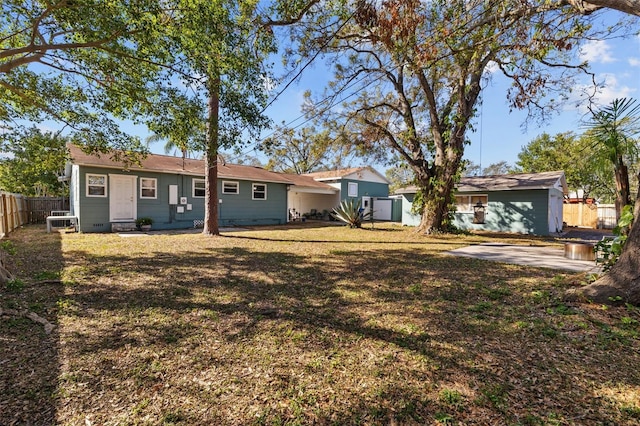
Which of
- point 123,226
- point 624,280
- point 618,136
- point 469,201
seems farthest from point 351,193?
point 624,280

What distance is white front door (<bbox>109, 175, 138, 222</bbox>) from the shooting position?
11609mm

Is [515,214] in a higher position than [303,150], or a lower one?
lower

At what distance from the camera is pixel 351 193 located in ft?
76.1

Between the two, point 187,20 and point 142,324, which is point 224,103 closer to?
point 187,20

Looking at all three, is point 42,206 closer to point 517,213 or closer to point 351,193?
point 351,193

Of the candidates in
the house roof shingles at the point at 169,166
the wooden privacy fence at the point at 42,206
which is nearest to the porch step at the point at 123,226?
the house roof shingles at the point at 169,166

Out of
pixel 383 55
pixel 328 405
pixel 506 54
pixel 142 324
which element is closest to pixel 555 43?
pixel 506 54

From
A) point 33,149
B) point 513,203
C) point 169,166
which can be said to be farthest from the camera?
point 513,203

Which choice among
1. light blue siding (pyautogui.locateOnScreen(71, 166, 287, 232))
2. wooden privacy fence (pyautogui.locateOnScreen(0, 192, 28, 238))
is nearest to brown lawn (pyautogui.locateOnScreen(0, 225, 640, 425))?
wooden privacy fence (pyautogui.locateOnScreen(0, 192, 28, 238))

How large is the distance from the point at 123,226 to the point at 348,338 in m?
11.8

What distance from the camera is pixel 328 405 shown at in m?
2.11

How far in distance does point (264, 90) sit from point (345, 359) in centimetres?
573

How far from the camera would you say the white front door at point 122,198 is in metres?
11.6

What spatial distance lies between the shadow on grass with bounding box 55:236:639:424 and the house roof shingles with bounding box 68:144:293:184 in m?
A: 7.03
